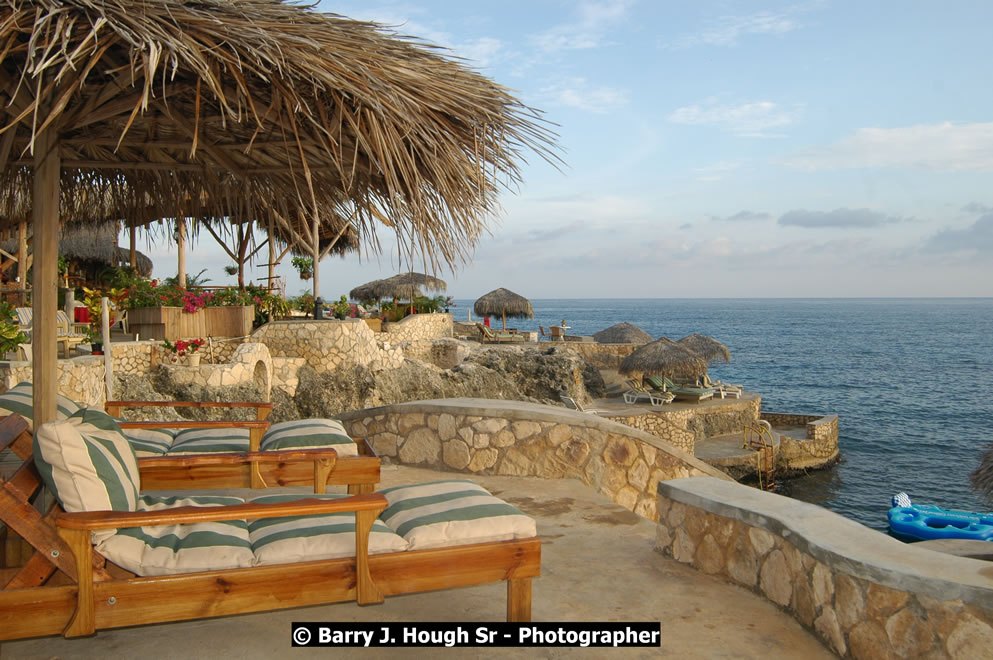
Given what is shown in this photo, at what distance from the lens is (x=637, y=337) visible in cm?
3114

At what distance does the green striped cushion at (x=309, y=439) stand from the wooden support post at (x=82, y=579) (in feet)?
5.16

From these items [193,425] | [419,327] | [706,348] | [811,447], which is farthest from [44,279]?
[706,348]

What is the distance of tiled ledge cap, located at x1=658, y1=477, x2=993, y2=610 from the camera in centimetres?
207

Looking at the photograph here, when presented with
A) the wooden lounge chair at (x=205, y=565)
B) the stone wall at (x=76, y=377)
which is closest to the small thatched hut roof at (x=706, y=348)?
the stone wall at (x=76, y=377)

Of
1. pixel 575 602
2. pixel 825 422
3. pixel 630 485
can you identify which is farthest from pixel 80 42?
pixel 825 422

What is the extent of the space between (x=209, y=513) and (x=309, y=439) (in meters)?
1.53

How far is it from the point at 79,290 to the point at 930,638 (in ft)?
67.1

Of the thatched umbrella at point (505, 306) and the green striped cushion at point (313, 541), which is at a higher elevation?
the thatched umbrella at point (505, 306)

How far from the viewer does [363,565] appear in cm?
226

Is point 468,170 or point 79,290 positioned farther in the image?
point 79,290

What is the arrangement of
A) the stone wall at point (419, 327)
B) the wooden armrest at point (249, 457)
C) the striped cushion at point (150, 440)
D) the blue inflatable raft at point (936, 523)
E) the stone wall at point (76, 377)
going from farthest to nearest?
the stone wall at point (419, 327), the blue inflatable raft at point (936, 523), the stone wall at point (76, 377), the striped cushion at point (150, 440), the wooden armrest at point (249, 457)

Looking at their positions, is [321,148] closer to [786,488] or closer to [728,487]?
[728,487]

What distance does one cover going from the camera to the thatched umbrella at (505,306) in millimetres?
32938

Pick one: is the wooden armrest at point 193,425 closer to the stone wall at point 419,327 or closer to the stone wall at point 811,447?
the stone wall at point 419,327
